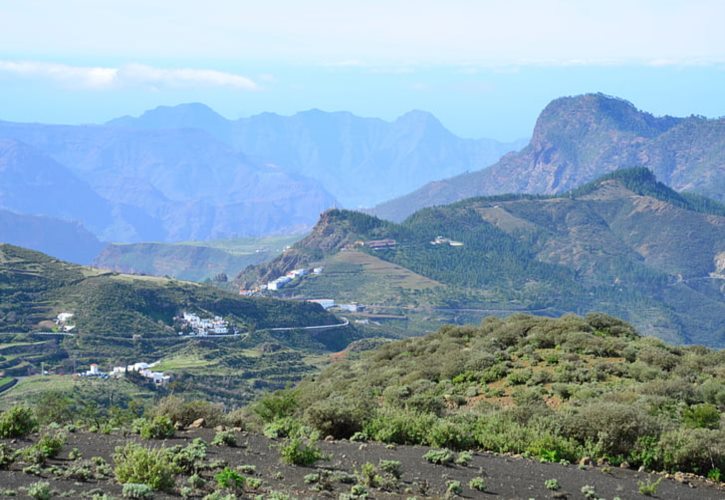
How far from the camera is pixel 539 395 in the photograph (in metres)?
23.0

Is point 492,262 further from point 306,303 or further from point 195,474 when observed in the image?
point 195,474

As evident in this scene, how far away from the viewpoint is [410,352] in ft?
112

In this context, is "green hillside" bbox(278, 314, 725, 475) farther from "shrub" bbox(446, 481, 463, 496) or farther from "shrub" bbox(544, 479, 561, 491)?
"shrub" bbox(446, 481, 463, 496)

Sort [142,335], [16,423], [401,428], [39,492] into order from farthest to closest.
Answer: [142,335] < [401,428] < [16,423] < [39,492]

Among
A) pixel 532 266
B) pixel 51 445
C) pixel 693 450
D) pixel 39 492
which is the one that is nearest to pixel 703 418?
pixel 693 450

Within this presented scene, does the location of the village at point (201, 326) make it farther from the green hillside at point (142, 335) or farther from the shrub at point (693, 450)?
the shrub at point (693, 450)

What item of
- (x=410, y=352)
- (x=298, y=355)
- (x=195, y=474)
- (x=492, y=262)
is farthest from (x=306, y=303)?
(x=195, y=474)

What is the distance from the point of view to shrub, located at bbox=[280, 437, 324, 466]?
49.9 feet

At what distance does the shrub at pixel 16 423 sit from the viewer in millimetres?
16125

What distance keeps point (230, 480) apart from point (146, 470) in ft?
4.11

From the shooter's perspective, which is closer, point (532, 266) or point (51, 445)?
point (51, 445)

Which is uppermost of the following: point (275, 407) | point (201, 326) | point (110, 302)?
point (275, 407)

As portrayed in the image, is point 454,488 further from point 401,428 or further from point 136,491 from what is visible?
point 136,491

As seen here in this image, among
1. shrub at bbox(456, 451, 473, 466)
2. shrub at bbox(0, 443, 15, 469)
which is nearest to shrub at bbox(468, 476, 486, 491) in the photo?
shrub at bbox(456, 451, 473, 466)
